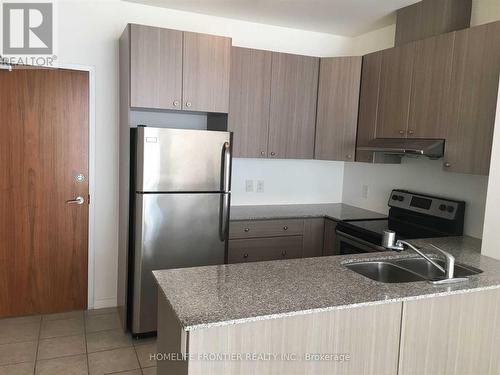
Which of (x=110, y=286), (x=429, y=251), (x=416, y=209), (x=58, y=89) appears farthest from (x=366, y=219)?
(x=58, y=89)

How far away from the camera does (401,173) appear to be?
350 cm

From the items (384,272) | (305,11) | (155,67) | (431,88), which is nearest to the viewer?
(384,272)

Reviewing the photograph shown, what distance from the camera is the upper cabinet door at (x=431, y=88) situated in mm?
2697

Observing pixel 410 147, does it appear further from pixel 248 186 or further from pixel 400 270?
pixel 248 186

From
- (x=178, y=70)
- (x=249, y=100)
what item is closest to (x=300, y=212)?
(x=249, y=100)

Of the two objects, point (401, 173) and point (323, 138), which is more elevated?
point (323, 138)

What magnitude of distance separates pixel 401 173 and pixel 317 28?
1.56 metres

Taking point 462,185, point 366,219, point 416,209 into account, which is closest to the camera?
point 462,185

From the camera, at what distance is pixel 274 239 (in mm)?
3445

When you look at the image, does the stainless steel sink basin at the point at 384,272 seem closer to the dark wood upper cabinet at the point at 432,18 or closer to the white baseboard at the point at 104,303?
the dark wood upper cabinet at the point at 432,18

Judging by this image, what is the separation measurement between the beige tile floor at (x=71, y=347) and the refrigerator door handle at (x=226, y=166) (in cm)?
128

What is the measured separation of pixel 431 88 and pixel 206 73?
63.5 inches

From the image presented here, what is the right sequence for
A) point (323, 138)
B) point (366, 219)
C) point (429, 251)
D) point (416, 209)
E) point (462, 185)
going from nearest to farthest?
point (429, 251) < point (462, 185) < point (416, 209) < point (366, 219) < point (323, 138)

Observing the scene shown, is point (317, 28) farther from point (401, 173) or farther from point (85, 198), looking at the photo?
point (85, 198)
